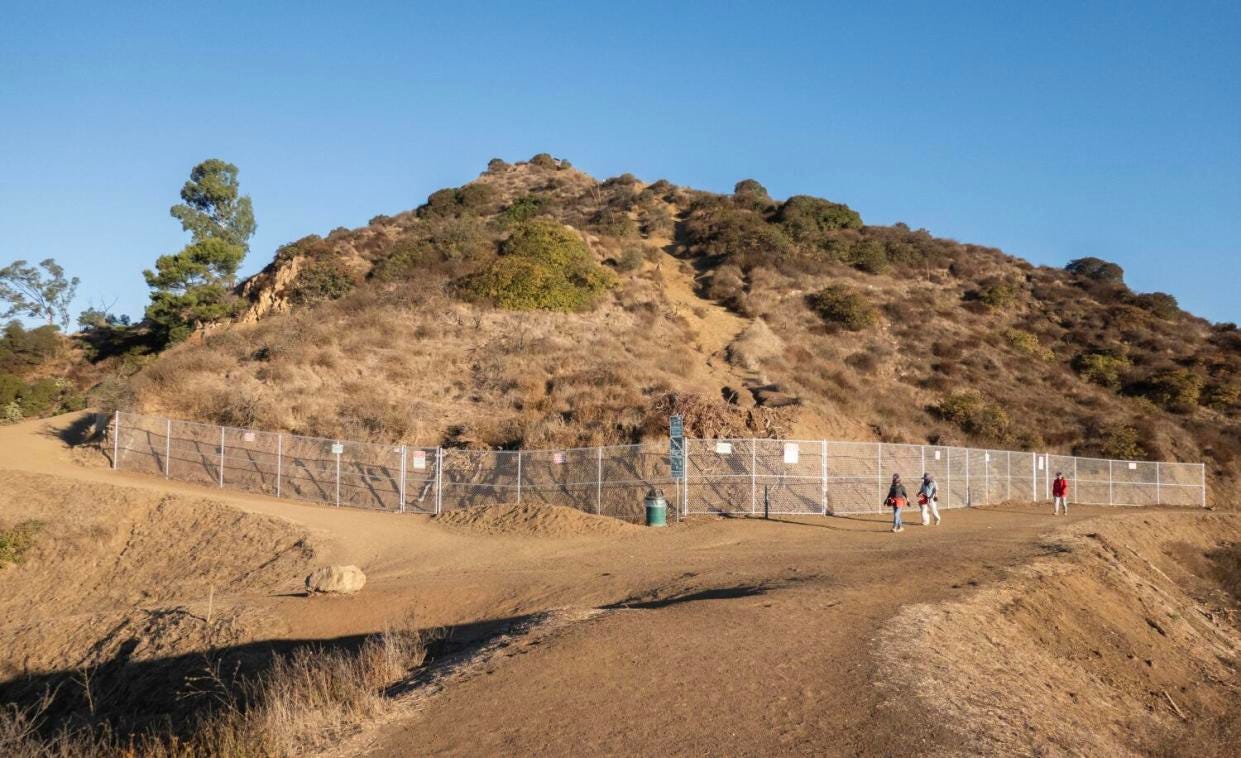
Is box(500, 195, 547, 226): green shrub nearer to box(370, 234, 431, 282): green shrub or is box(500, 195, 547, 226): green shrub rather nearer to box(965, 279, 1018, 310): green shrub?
box(370, 234, 431, 282): green shrub

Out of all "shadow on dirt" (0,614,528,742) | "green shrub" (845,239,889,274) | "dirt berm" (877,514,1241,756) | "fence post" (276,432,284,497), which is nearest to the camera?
"dirt berm" (877,514,1241,756)

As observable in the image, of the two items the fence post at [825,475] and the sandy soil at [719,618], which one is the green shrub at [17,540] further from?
the fence post at [825,475]

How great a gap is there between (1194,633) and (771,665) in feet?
35.6

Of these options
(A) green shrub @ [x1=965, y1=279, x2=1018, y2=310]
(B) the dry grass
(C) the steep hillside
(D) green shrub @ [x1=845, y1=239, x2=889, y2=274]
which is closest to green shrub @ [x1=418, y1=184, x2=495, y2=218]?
(C) the steep hillside

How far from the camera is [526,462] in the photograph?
2622 centimetres

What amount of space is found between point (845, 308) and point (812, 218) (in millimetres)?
19440

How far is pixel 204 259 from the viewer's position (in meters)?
51.0

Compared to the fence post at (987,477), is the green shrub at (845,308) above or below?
above

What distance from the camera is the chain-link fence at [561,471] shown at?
24344mm

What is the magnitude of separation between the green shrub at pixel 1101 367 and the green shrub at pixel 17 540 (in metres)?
50.5

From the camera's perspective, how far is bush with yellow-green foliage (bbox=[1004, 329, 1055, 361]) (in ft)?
169

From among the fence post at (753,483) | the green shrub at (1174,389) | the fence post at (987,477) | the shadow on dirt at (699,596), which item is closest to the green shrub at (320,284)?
the fence post at (753,483)

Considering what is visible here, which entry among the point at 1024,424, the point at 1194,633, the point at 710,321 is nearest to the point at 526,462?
the point at 1194,633

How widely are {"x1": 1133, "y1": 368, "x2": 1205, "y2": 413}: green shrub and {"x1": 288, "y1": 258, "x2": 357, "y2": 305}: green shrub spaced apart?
44345mm
